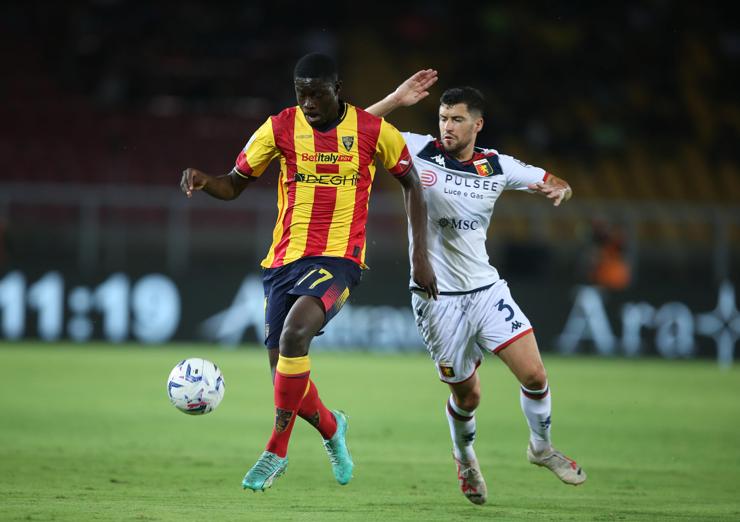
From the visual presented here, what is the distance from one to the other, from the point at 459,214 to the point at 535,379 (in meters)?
1.14

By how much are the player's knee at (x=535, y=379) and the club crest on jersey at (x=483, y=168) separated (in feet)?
4.22

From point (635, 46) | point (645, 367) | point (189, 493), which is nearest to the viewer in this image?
point (189, 493)

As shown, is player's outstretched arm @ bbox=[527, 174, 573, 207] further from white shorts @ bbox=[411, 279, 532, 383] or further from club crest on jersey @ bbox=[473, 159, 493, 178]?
white shorts @ bbox=[411, 279, 532, 383]

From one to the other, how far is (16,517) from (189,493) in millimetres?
1271

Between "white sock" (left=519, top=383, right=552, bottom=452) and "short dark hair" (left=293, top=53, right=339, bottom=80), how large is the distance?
2.32 m

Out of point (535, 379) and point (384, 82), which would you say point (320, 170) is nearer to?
point (535, 379)

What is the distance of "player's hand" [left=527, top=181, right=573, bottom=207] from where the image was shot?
7.32 metres

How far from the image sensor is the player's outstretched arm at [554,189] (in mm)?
7316

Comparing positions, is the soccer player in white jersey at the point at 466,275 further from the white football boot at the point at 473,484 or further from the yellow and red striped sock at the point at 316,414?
the yellow and red striped sock at the point at 316,414

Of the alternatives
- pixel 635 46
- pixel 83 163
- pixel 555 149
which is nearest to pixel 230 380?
pixel 83 163

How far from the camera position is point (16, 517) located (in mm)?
5797

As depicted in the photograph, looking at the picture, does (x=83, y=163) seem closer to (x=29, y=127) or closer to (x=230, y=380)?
(x=29, y=127)

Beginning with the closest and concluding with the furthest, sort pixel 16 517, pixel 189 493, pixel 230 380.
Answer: pixel 16 517 → pixel 189 493 → pixel 230 380

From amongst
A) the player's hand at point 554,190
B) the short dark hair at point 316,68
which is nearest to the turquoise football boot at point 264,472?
the short dark hair at point 316,68
